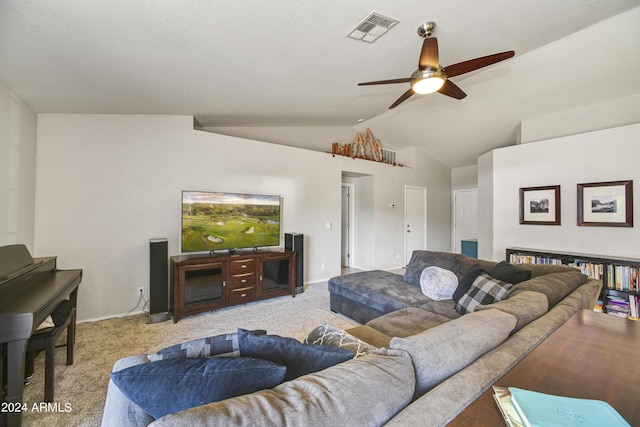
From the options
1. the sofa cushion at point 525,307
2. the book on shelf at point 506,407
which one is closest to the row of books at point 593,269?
the sofa cushion at point 525,307

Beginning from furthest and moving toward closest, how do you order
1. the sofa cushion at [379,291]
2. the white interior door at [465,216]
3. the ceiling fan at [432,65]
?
the white interior door at [465,216]
the sofa cushion at [379,291]
the ceiling fan at [432,65]

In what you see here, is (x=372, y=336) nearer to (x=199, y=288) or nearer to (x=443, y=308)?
(x=443, y=308)

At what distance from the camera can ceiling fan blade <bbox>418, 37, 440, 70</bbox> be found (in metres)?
1.91

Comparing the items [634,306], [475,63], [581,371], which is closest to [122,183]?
[475,63]

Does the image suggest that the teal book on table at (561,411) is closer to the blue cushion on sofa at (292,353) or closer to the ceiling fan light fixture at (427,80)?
the blue cushion on sofa at (292,353)

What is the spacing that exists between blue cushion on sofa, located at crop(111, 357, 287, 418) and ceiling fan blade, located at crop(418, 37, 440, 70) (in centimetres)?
221

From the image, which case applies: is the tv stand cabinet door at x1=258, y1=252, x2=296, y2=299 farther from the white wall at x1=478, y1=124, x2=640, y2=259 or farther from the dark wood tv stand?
the white wall at x1=478, y1=124, x2=640, y2=259

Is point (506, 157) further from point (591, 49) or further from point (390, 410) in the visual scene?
point (390, 410)

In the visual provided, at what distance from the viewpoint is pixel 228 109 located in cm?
347

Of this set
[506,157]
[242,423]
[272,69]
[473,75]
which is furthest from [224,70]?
[506,157]

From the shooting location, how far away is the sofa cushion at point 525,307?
134cm

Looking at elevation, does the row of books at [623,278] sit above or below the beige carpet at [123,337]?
above

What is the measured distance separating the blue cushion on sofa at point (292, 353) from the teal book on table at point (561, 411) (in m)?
0.50

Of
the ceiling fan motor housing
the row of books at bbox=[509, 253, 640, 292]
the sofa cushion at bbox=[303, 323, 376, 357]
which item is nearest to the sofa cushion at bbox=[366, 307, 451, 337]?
the sofa cushion at bbox=[303, 323, 376, 357]
